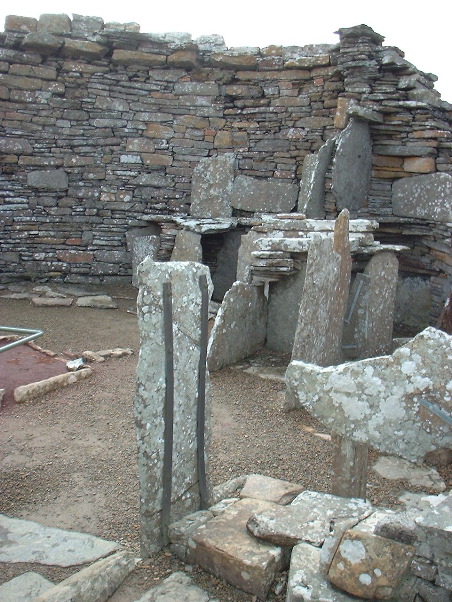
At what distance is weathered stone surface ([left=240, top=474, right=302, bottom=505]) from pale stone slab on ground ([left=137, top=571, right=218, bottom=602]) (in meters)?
0.80

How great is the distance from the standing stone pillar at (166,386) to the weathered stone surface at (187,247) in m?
6.04

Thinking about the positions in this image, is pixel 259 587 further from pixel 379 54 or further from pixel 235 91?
pixel 235 91

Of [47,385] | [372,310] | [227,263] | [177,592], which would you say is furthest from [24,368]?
[227,263]

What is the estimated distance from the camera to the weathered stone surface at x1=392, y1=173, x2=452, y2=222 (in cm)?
821

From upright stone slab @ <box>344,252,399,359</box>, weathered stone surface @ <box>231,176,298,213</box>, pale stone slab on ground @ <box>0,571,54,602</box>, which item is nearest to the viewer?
pale stone slab on ground @ <box>0,571,54,602</box>

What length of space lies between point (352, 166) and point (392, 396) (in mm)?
6895

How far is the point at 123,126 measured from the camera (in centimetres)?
1034

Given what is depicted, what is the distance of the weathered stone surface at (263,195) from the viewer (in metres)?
9.85

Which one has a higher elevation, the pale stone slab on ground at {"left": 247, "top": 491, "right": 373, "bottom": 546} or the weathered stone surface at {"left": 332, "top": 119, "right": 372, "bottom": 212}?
the weathered stone surface at {"left": 332, "top": 119, "right": 372, "bottom": 212}

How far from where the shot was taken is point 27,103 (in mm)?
10094

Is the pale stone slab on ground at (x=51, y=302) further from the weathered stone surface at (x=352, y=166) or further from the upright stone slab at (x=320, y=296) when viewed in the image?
the upright stone slab at (x=320, y=296)

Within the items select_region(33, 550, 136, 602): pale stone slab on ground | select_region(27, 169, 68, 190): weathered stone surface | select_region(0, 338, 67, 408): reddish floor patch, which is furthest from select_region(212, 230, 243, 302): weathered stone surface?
select_region(33, 550, 136, 602): pale stone slab on ground

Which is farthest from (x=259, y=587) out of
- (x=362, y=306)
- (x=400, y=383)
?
(x=362, y=306)

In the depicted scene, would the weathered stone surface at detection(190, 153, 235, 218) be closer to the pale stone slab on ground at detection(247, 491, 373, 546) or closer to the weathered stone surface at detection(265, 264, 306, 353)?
the weathered stone surface at detection(265, 264, 306, 353)
